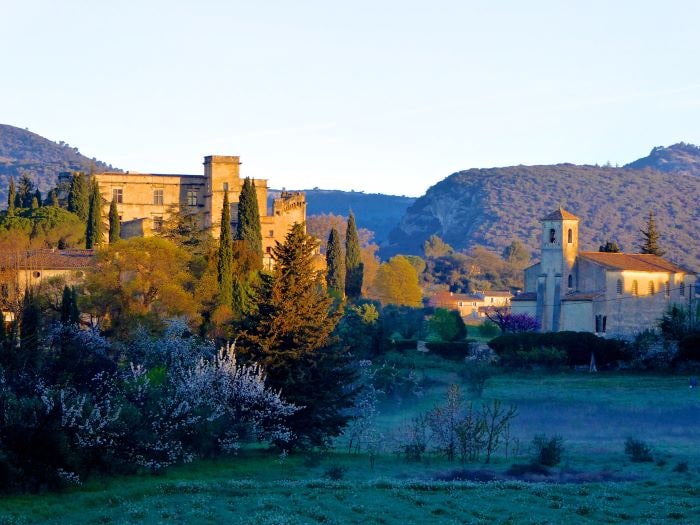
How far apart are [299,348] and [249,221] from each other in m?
33.4

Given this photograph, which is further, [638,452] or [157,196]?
[157,196]

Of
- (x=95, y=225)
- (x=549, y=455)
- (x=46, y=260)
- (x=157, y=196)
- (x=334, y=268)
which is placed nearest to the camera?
(x=549, y=455)

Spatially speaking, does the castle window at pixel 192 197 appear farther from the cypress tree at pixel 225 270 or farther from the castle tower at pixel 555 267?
the cypress tree at pixel 225 270

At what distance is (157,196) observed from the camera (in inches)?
3374

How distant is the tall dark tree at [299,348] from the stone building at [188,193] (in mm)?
47712

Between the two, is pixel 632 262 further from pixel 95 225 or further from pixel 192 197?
pixel 95 225

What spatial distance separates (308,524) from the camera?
20000mm

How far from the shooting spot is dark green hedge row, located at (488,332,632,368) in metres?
62.8

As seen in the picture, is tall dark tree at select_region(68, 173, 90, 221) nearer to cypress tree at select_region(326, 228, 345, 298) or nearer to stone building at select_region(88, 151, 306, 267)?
stone building at select_region(88, 151, 306, 267)

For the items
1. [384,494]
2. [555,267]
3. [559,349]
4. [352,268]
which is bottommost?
[384,494]

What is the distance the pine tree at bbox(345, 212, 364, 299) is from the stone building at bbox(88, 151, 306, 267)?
158 inches

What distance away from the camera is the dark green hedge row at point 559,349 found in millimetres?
62844

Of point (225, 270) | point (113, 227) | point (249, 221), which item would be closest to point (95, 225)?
point (113, 227)

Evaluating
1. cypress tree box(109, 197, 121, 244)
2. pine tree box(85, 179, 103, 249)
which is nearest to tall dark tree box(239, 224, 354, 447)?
cypress tree box(109, 197, 121, 244)
